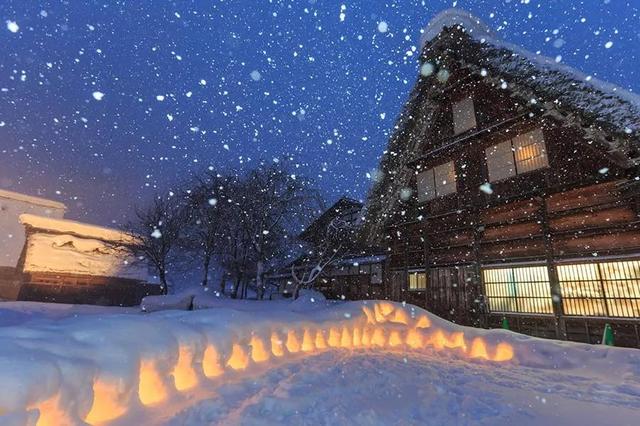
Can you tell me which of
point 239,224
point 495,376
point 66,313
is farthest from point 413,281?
point 66,313

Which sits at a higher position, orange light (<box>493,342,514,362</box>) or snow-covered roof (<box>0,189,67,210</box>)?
snow-covered roof (<box>0,189,67,210</box>)

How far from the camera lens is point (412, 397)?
3346 millimetres

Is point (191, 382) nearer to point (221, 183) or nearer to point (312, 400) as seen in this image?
point (312, 400)

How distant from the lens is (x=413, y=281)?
11344 millimetres

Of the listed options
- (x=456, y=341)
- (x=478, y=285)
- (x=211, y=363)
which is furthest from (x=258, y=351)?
(x=478, y=285)

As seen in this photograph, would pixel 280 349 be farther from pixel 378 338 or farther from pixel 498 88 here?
pixel 498 88

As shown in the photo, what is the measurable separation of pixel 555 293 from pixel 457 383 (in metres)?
5.76

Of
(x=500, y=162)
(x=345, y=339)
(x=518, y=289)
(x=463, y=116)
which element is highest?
(x=463, y=116)

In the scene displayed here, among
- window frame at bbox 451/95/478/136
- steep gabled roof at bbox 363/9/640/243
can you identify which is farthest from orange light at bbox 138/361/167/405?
window frame at bbox 451/95/478/136

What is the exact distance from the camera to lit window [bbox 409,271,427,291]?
10.9 m

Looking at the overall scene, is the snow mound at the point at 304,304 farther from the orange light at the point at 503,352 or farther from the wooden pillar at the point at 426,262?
the orange light at the point at 503,352

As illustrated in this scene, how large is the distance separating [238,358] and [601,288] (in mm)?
8437

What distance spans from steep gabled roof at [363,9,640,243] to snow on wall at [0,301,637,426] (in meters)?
4.85

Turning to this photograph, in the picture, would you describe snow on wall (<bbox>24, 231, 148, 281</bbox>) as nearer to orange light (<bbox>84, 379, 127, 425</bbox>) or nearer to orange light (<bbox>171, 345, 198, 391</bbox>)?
orange light (<bbox>171, 345, 198, 391</bbox>)
